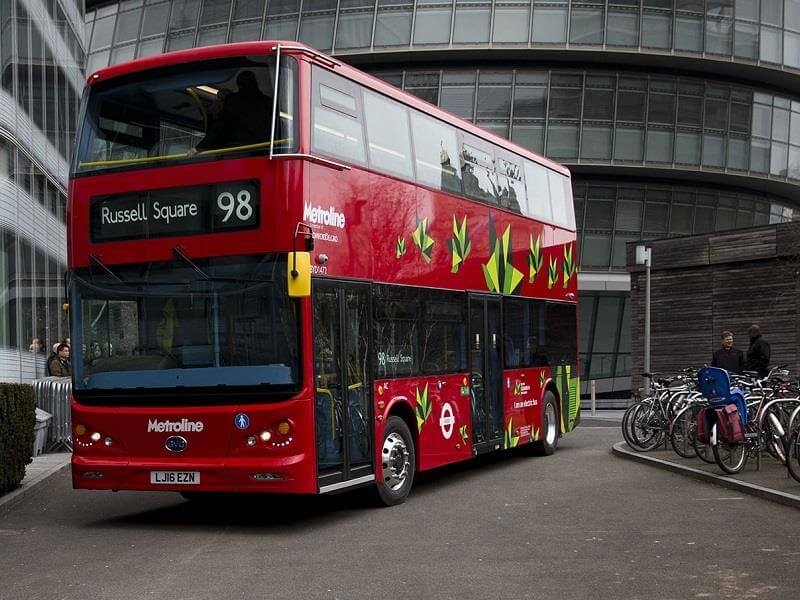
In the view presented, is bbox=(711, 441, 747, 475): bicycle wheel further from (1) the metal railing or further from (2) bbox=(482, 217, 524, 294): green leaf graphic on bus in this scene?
(1) the metal railing

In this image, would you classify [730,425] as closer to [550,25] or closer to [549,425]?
[549,425]

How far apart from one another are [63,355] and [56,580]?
14673mm

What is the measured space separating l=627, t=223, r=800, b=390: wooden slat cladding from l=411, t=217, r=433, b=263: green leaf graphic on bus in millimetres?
14026

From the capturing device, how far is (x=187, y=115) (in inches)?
430

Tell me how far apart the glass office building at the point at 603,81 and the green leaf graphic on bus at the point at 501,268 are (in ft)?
86.5

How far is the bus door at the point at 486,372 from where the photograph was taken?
14719mm

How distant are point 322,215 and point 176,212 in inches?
50.5

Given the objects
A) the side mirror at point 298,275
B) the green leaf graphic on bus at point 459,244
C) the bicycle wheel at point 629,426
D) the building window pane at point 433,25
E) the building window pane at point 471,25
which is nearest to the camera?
the side mirror at point 298,275

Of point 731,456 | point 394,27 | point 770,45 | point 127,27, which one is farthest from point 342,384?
point 127,27

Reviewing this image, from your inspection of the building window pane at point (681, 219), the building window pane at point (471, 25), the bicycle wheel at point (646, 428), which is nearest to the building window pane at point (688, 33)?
the building window pane at point (471, 25)

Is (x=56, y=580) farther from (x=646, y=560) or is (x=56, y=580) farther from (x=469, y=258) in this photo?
(x=469, y=258)

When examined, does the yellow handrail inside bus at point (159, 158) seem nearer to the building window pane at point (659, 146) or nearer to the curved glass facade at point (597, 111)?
the curved glass facade at point (597, 111)

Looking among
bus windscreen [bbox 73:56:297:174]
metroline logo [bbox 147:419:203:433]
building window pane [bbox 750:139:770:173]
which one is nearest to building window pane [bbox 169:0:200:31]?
building window pane [bbox 750:139:770:173]

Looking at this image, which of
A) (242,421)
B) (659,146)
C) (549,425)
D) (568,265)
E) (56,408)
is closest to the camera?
(242,421)
